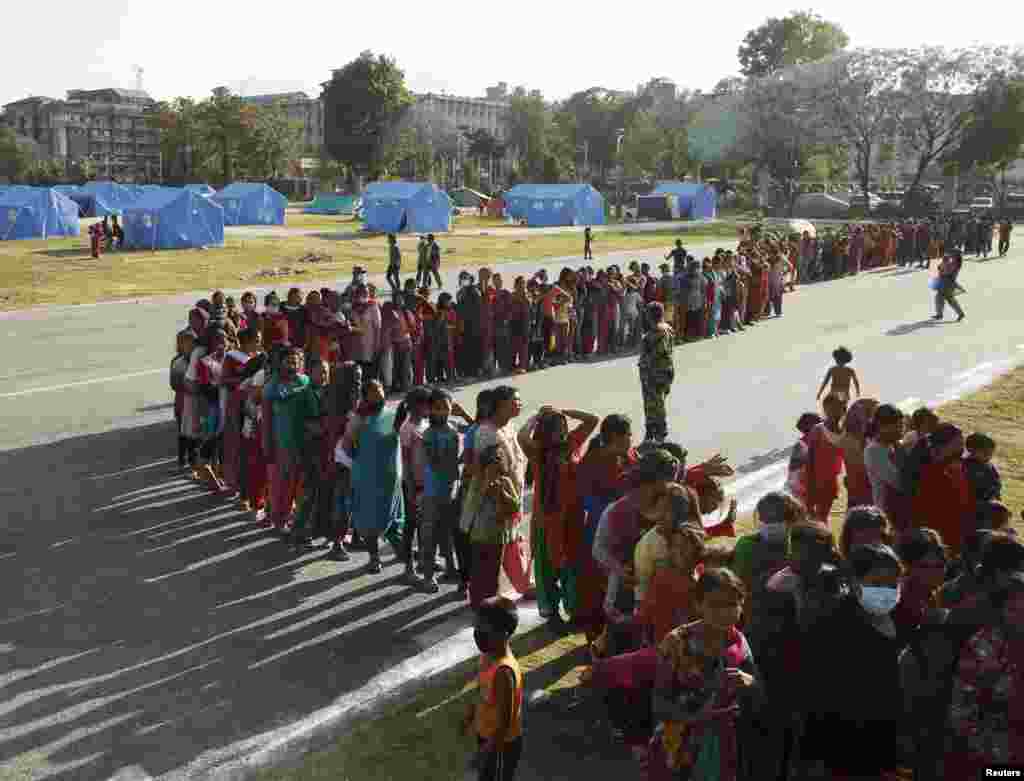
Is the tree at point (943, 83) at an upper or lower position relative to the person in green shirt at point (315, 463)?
upper

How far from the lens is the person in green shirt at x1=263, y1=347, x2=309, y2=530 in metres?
8.15

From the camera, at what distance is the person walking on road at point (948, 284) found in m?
21.3

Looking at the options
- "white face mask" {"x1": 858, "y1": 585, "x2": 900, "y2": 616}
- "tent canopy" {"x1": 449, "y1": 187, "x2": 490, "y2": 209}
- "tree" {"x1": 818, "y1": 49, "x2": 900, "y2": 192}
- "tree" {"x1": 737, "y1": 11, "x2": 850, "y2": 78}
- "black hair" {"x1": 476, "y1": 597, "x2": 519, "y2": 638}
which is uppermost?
"tree" {"x1": 737, "y1": 11, "x2": 850, "y2": 78}

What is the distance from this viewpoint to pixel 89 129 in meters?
156

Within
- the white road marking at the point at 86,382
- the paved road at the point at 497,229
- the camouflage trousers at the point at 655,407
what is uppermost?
the paved road at the point at 497,229

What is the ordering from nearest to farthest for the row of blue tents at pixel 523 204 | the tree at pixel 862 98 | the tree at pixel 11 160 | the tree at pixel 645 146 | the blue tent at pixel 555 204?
the row of blue tents at pixel 523 204, the blue tent at pixel 555 204, the tree at pixel 862 98, the tree at pixel 645 146, the tree at pixel 11 160

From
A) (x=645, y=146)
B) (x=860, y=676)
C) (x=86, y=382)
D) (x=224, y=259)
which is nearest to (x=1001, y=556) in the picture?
(x=860, y=676)

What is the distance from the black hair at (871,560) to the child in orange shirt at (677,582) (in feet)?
2.31

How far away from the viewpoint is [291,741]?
5398 millimetres

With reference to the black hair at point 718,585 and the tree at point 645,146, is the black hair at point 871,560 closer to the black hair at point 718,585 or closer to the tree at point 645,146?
the black hair at point 718,585

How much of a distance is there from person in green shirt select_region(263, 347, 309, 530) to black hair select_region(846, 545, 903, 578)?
4.96 m

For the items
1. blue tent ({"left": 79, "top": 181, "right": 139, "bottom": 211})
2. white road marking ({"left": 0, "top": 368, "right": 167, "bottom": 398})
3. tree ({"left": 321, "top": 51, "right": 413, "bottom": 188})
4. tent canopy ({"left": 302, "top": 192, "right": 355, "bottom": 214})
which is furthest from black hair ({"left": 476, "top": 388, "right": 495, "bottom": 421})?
tree ({"left": 321, "top": 51, "right": 413, "bottom": 188})

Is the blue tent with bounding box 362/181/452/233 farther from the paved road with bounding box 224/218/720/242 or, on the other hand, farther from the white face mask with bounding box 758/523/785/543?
the white face mask with bounding box 758/523/785/543

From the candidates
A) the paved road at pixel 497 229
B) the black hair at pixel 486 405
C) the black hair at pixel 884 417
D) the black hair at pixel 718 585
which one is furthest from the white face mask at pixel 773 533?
the paved road at pixel 497 229
